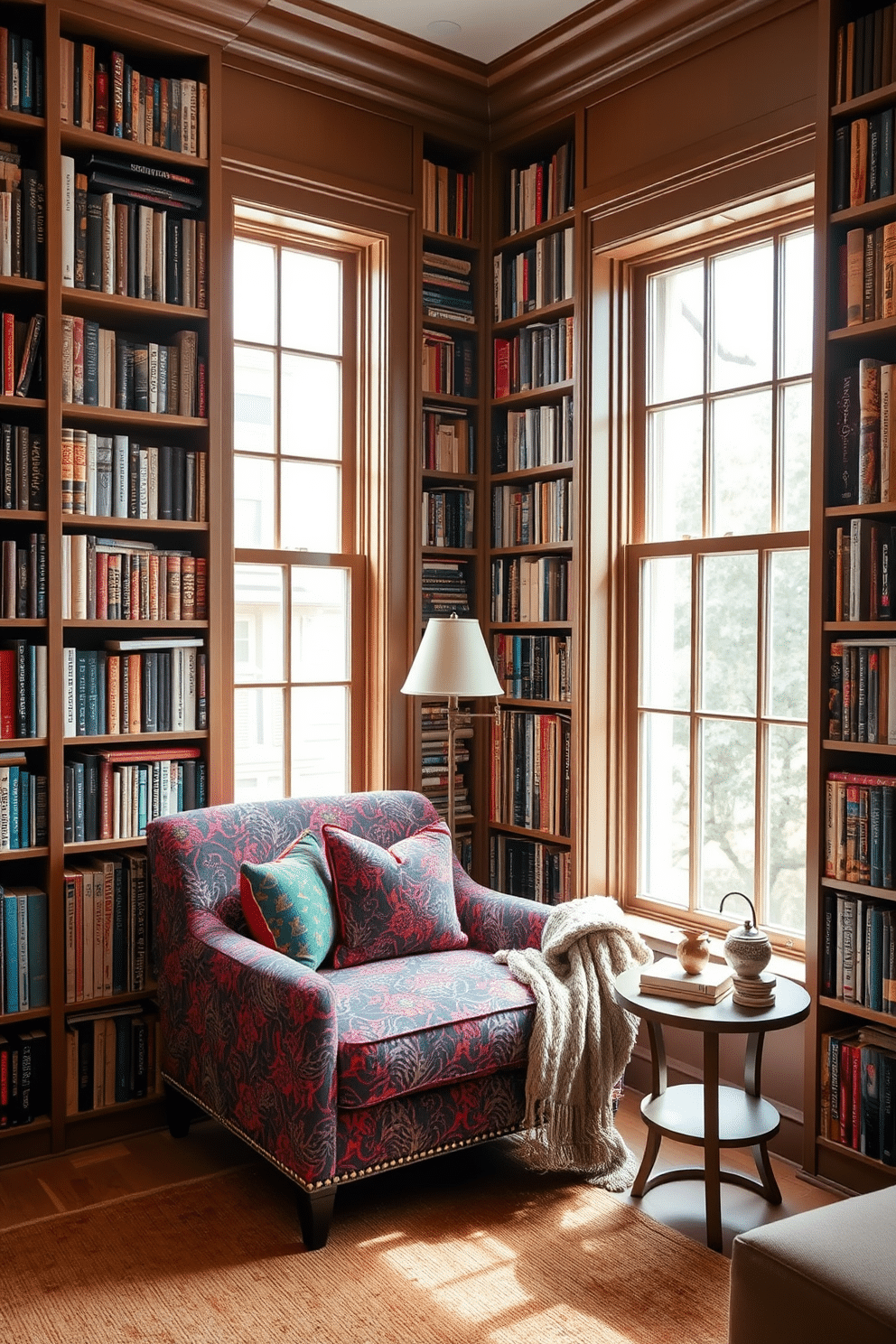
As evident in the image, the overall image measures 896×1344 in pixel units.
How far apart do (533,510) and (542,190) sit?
3.61 ft

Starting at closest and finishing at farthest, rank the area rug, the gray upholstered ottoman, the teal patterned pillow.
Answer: the gray upholstered ottoman
the area rug
the teal patterned pillow

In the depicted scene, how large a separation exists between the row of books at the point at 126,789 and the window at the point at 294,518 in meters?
0.31

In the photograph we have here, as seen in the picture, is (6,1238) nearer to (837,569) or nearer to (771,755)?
(771,755)

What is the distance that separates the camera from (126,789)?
3346mm

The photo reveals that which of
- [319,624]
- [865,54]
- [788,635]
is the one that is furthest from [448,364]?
[865,54]

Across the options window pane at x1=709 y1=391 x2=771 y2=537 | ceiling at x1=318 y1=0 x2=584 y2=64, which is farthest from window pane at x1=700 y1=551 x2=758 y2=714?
ceiling at x1=318 y1=0 x2=584 y2=64

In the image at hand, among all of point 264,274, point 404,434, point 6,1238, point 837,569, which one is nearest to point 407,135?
point 264,274

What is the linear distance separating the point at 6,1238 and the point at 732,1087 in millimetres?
1860

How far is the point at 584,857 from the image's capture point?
12.5ft

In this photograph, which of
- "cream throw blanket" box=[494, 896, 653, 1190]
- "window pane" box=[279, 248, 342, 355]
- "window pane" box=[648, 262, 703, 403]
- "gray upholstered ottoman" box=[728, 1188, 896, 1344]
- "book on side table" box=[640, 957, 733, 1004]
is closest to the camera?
"gray upholstered ottoman" box=[728, 1188, 896, 1344]

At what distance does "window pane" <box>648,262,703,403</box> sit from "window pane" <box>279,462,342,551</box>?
3.72 ft

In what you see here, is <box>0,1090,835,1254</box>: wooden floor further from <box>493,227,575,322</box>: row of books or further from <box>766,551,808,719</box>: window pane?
<box>493,227,575,322</box>: row of books

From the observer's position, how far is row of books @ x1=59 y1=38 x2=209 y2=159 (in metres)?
3.18

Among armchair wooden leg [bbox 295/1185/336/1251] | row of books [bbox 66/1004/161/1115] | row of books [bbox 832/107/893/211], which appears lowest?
armchair wooden leg [bbox 295/1185/336/1251]
